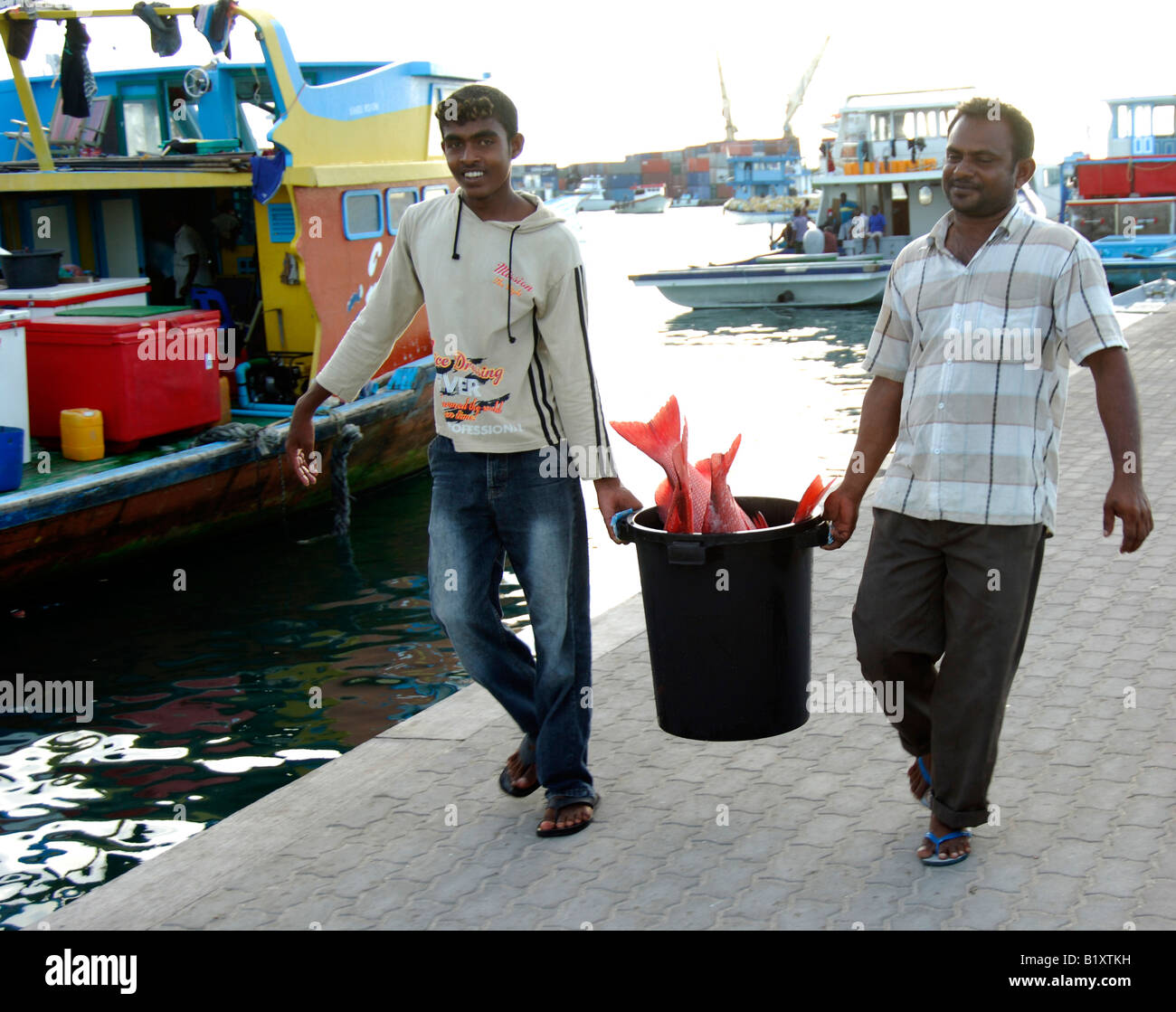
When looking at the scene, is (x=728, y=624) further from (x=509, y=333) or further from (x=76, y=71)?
(x=76, y=71)

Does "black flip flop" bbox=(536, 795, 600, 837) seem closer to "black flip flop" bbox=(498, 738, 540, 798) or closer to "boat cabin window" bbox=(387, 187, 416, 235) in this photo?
"black flip flop" bbox=(498, 738, 540, 798)

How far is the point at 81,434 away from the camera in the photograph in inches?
384

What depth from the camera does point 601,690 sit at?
545 cm

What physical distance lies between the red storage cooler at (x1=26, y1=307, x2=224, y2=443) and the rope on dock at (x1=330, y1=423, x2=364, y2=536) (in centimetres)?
148

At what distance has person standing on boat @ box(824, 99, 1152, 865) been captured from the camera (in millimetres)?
3529

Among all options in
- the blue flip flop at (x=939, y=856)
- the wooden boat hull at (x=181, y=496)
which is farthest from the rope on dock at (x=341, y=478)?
the blue flip flop at (x=939, y=856)

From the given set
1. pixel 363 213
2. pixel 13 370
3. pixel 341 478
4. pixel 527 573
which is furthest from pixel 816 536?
pixel 363 213

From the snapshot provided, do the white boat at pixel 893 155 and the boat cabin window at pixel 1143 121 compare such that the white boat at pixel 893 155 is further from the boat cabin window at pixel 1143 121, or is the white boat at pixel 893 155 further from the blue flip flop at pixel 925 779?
the blue flip flop at pixel 925 779

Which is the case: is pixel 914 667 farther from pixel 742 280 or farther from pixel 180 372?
pixel 742 280

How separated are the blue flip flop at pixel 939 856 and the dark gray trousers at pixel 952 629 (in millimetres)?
57

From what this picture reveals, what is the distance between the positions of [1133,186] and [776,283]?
318 inches

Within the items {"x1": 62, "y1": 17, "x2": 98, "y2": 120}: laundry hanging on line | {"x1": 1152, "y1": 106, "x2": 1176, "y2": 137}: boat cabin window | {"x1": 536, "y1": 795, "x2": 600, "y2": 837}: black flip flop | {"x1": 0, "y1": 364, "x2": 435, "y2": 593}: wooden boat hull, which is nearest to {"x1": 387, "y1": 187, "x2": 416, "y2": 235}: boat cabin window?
{"x1": 0, "y1": 364, "x2": 435, "y2": 593}: wooden boat hull

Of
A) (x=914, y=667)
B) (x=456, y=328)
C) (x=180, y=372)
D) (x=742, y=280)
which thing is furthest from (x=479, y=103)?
(x=742, y=280)

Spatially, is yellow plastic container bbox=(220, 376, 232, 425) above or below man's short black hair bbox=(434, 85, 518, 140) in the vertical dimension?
below
